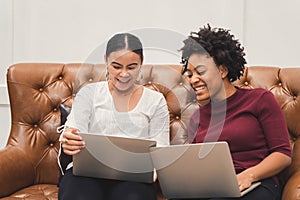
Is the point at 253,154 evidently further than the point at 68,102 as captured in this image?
No

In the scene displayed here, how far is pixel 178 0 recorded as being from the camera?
97.3 inches

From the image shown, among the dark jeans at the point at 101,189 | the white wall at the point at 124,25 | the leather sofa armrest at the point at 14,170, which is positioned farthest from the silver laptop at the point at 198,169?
the white wall at the point at 124,25

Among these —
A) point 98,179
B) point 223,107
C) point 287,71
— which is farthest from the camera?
point 287,71

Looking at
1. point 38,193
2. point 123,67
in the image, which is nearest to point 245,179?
point 123,67

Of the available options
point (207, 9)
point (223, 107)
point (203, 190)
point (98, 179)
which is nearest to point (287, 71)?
point (223, 107)

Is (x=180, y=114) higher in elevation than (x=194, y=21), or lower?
lower

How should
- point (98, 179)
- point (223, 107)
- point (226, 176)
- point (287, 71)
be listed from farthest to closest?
point (287, 71)
point (223, 107)
point (98, 179)
point (226, 176)

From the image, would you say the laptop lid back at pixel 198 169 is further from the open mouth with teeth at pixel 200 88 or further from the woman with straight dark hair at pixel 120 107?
the open mouth with teeth at pixel 200 88

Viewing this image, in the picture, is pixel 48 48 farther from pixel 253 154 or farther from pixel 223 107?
pixel 253 154

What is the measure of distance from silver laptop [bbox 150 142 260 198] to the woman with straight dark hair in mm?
144

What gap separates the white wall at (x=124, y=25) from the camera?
7.91ft

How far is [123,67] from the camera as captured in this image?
5.90 feet

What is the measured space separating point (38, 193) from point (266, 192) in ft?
2.81

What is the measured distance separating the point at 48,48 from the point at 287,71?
1.22 metres
